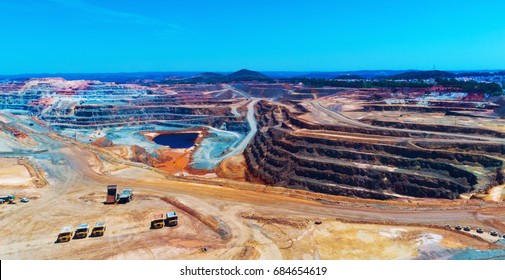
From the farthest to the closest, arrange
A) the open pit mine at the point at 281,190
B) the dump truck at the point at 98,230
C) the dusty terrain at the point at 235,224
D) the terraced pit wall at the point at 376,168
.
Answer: the terraced pit wall at the point at 376,168 < the dump truck at the point at 98,230 < the open pit mine at the point at 281,190 < the dusty terrain at the point at 235,224

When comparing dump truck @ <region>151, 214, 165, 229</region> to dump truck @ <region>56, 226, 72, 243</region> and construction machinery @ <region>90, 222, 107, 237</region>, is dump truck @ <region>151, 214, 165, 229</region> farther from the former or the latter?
dump truck @ <region>56, 226, 72, 243</region>

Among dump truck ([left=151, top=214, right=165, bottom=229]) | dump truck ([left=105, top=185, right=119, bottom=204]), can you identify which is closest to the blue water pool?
dump truck ([left=105, top=185, right=119, bottom=204])

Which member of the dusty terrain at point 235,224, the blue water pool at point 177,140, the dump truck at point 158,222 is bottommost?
the blue water pool at point 177,140

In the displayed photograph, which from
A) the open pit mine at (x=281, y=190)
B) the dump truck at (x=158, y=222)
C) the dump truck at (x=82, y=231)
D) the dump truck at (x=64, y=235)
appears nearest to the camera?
the open pit mine at (x=281, y=190)

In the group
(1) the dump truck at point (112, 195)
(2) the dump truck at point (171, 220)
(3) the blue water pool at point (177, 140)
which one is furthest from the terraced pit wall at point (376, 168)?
(3) the blue water pool at point (177, 140)

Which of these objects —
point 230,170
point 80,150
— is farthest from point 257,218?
point 80,150

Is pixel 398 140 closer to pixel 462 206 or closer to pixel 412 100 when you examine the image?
pixel 462 206

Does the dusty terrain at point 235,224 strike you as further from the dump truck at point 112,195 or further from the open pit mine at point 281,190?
the dump truck at point 112,195
